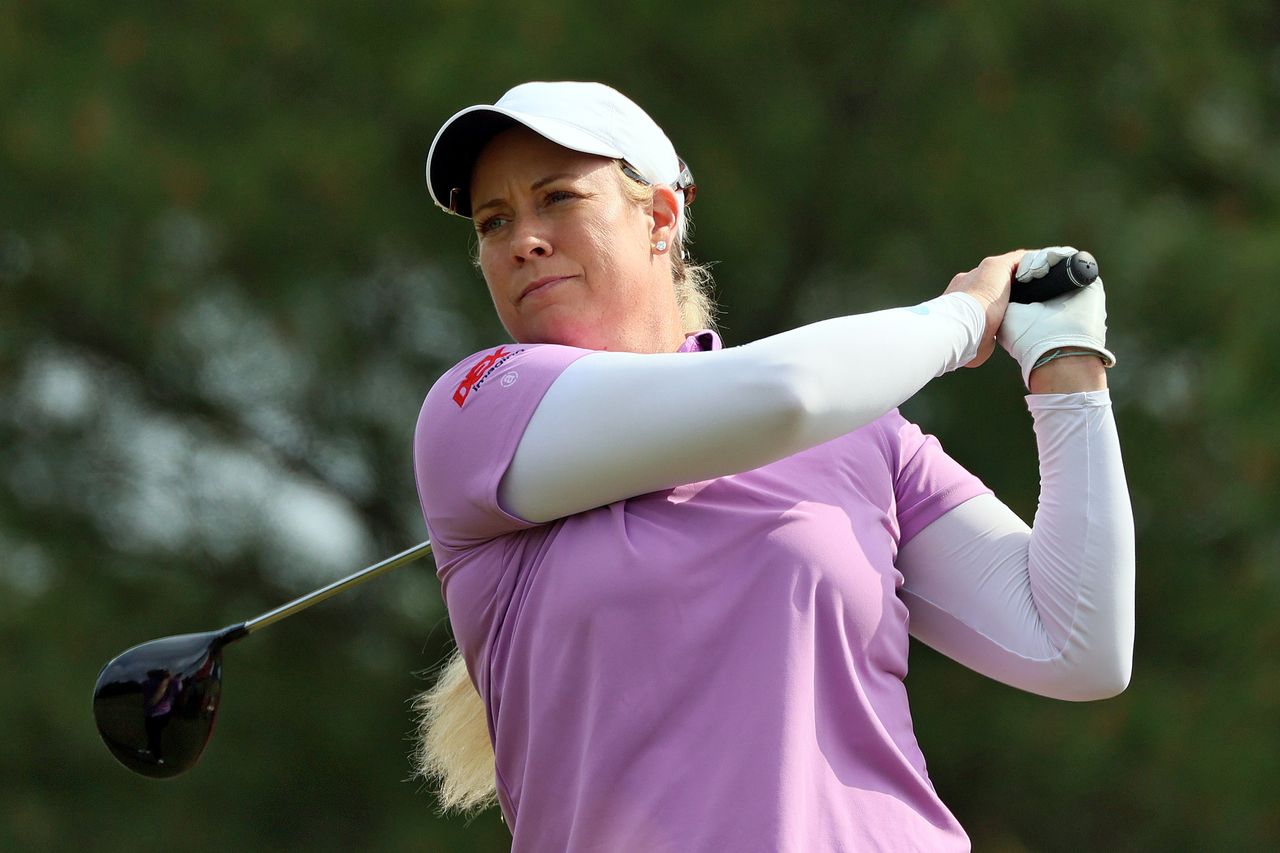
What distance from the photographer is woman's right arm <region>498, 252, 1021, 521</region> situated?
4.84 ft

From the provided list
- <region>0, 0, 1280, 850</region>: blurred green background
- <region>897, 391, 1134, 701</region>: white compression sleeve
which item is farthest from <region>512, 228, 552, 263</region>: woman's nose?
<region>0, 0, 1280, 850</region>: blurred green background

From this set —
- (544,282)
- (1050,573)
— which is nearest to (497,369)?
(544,282)

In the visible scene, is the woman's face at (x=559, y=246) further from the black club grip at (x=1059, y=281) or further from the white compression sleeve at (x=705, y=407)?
the black club grip at (x=1059, y=281)

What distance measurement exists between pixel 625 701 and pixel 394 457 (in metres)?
4.09

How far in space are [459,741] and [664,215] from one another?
597mm

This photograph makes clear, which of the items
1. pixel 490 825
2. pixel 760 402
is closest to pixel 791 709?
pixel 760 402

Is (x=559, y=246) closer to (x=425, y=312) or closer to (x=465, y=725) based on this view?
(x=465, y=725)

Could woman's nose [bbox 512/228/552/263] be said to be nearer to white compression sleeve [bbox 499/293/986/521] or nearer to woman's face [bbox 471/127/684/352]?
woman's face [bbox 471/127/684/352]

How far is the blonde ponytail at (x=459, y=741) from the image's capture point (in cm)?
193

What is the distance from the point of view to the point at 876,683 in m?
1.57

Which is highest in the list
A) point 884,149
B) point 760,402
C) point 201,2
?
point 201,2

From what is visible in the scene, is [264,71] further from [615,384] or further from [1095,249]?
[615,384]

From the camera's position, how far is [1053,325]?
5.53ft

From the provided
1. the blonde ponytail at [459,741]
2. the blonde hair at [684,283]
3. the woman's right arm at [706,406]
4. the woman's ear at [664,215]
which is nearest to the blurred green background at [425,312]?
the blonde hair at [684,283]
